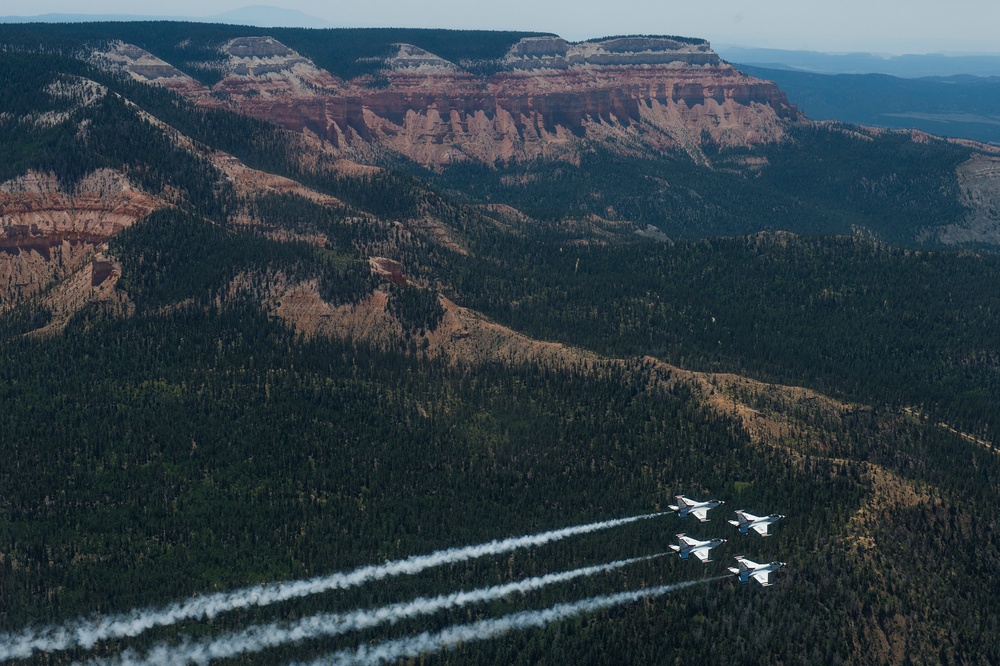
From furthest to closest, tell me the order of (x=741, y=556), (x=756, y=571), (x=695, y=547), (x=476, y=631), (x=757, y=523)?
(x=757, y=523), (x=695, y=547), (x=741, y=556), (x=756, y=571), (x=476, y=631)

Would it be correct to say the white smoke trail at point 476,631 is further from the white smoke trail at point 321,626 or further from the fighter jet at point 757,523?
the fighter jet at point 757,523

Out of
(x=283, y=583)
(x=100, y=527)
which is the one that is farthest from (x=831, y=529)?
(x=100, y=527)

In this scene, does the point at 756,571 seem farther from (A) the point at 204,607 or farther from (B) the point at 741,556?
(A) the point at 204,607

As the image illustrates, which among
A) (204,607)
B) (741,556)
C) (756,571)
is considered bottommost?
(204,607)

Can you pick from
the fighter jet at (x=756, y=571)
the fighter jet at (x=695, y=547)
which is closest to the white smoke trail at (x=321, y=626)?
the fighter jet at (x=695, y=547)

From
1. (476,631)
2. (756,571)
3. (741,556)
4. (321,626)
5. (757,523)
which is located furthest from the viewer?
(757,523)

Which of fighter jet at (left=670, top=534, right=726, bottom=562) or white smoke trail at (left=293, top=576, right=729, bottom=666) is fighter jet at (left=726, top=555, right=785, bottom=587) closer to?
white smoke trail at (left=293, top=576, right=729, bottom=666)

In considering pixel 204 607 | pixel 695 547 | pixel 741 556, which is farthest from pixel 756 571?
pixel 204 607
